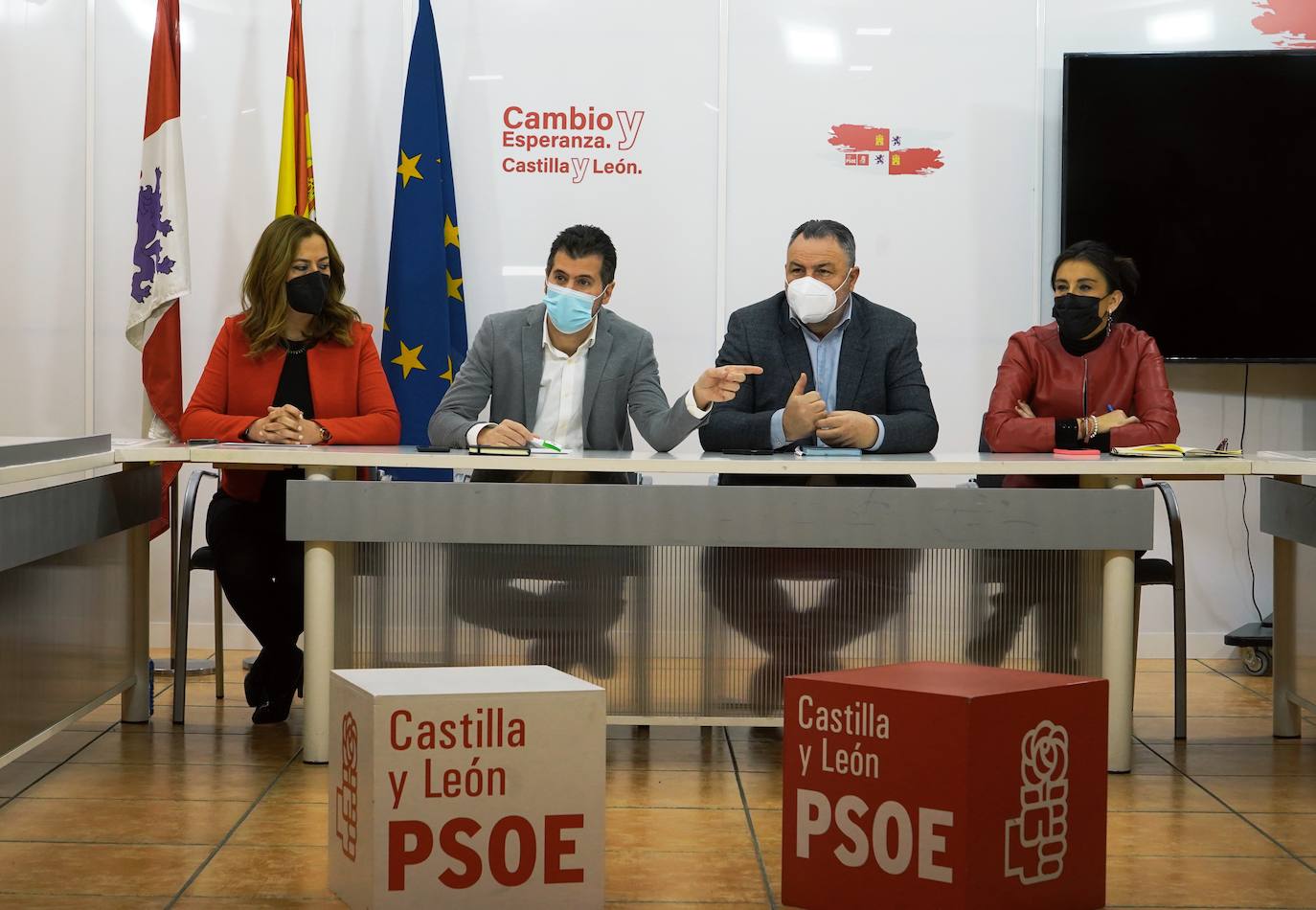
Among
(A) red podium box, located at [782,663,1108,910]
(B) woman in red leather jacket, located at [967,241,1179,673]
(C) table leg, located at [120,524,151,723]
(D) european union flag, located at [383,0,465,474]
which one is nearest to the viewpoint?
(A) red podium box, located at [782,663,1108,910]

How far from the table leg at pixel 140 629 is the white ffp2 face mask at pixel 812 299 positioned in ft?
5.32

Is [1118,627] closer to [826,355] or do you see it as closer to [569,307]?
[826,355]

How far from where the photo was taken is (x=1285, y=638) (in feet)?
10.9

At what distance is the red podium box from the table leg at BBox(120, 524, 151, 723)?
187cm

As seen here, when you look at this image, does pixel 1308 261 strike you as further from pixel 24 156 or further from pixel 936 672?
pixel 24 156

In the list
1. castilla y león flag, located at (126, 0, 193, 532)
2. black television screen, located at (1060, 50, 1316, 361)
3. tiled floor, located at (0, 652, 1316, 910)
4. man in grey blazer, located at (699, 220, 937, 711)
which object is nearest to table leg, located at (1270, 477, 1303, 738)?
tiled floor, located at (0, 652, 1316, 910)

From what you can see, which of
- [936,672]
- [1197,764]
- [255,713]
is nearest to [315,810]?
[255,713]

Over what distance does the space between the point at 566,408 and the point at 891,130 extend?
1.80 metres

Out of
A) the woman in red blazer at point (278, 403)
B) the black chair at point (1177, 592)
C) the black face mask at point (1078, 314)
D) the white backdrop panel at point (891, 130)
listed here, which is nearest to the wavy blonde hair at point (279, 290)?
the woman in red blazer at point (278, 403)

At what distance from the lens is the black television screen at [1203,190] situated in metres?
4.46

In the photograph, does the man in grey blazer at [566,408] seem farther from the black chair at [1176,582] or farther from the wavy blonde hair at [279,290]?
the black chair at [1176,582]

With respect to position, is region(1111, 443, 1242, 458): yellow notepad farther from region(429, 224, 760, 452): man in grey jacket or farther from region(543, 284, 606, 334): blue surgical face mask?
region(543, 284, 606, 334): blue surgical face mask

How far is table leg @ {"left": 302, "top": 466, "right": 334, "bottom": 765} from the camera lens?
9.57ft

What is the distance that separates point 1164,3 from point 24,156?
146 inches
